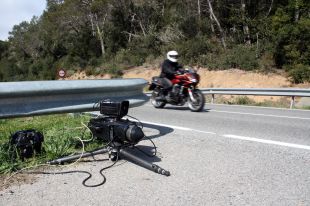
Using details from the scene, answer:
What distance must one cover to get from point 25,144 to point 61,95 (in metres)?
0.83

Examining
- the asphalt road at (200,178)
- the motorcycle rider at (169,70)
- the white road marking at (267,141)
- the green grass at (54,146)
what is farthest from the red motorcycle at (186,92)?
the green grass at (54,146)

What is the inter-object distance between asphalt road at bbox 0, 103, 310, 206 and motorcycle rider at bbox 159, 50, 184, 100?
538 cm

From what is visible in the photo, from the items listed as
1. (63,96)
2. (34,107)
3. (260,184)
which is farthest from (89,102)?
(260,184)

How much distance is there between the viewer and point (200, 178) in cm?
447

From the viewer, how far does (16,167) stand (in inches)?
191

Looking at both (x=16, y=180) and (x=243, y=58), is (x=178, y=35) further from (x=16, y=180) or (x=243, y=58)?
(x=16, y=180)

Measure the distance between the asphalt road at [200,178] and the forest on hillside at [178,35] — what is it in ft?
58.4

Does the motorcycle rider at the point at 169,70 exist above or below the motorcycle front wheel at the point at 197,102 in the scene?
above

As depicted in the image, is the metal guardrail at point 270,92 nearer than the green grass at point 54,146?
No

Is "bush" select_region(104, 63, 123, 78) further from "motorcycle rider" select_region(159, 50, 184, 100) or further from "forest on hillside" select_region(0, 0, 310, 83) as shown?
"motorcycle rider" select_region(159, 50, 184, 100)

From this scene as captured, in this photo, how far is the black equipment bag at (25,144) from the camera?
5061 mm

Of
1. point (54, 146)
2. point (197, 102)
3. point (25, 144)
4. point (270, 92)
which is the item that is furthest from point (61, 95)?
point (270, 92)

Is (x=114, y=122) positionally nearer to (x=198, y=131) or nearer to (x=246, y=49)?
(x=198, y=131)

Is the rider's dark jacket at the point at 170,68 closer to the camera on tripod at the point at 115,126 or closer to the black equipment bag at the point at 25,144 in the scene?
the camera on tripod at the point at 115,126
